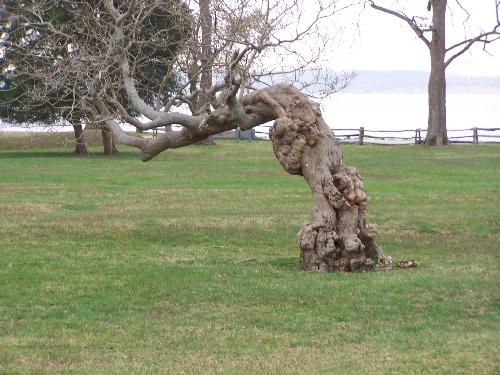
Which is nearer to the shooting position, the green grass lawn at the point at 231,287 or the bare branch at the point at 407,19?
the green grass lawn at the point at 231,287

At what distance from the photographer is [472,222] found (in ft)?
62.1

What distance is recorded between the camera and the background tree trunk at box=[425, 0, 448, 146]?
1839 inches

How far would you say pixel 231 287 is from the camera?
1211cm

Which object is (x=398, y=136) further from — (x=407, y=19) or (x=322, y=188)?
(x=322, y=188)

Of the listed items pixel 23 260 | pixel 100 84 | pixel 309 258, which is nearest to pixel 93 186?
pixel 100 84

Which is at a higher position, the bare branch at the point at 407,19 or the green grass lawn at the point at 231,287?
the bare branch at the point at 407,19

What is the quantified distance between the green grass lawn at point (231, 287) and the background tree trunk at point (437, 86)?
2192 centimetres

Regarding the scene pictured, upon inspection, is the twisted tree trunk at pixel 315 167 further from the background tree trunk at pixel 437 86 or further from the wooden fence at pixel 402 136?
the wooden fence at pixel 402 136

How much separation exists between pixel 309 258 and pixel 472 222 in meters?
6.66

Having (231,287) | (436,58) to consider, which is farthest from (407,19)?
(231,287)

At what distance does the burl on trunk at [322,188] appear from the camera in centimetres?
1305

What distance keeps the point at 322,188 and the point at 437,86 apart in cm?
3498

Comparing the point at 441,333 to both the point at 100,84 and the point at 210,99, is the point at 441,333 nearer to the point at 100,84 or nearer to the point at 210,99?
the point at 210,99

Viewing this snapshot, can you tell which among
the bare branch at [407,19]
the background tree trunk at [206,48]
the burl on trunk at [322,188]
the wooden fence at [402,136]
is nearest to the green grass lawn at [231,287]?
the burl on trunk at [322,188]
